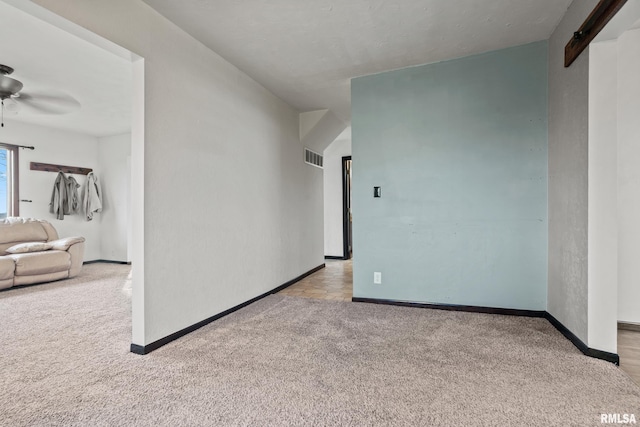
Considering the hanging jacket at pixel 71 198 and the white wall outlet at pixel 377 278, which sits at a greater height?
the hanging jacket at pixel 71 198

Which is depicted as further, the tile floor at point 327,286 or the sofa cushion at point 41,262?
the sofa cushion at point 41,262

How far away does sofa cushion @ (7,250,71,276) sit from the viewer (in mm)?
3898

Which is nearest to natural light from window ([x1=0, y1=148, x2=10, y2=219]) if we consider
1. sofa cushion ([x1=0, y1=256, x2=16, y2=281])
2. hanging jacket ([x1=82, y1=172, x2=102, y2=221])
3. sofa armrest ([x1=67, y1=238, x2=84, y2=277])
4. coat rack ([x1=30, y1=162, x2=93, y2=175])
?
coat rack ([x1=30, y1=162, x2=93, y2=175])

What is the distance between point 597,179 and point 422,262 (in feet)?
4.94

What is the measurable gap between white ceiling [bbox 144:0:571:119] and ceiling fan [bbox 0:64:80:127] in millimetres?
1787

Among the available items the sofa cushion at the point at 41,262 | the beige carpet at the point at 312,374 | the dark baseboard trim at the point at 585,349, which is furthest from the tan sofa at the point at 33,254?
the dark baseboard trim at the point at 585,349

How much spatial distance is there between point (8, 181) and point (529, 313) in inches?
289

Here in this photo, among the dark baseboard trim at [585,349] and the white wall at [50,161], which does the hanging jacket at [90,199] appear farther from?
the dark baseboard trim at [585,349]

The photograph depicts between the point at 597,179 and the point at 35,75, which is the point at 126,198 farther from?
the point at 597,179

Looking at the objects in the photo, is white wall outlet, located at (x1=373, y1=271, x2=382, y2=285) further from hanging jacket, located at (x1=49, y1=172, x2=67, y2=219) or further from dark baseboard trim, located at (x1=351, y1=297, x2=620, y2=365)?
hanging jacket, located at (x1=49, y1=172, x2=67, y2=219)

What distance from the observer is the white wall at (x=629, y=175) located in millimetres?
2361

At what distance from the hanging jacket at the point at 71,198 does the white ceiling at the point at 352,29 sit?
179 inches

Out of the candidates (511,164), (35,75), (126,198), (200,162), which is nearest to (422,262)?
(511,164)

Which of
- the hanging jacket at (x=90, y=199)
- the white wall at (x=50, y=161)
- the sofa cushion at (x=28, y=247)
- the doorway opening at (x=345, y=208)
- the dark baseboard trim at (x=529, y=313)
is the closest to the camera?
the dark baseboard trim at (x=529, y=313)
